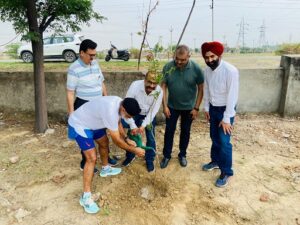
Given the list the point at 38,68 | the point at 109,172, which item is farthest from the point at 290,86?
the point at 38,68

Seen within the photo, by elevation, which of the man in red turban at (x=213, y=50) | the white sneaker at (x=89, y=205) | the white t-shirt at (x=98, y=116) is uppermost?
the man in red turban at (x=213, y=50)

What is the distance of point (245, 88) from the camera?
5707 millimetres

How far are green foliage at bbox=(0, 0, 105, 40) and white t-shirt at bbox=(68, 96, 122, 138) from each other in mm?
2044

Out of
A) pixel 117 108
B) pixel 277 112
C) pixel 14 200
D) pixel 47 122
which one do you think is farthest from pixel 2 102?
pixel 277 112

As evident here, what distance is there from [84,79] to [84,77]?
2 cm

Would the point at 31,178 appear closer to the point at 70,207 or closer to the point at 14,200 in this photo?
the point at 14,200

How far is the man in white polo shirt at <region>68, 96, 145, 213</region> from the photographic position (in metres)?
2.91

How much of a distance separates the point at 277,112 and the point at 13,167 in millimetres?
4650

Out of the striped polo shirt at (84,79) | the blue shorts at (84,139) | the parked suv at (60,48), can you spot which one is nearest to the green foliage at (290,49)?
the parked suv at (60,48)

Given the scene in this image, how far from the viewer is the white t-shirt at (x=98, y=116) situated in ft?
9.60

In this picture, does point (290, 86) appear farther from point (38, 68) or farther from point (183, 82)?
point (38, 68)

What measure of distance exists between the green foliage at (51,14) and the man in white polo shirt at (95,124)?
2.05 m

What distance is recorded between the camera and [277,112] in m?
5.87

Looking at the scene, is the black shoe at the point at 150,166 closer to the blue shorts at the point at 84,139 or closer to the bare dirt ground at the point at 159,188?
the bare dirt ground at the point at 159,188
